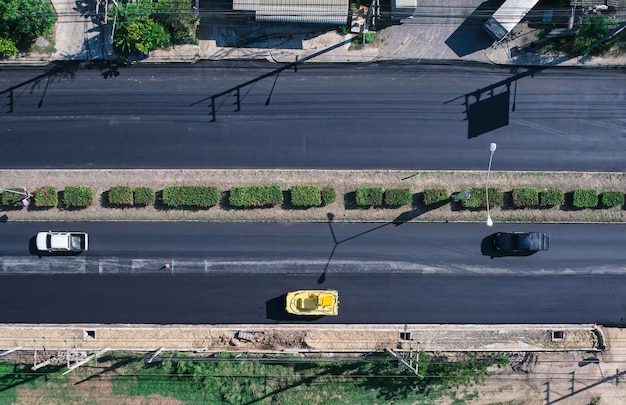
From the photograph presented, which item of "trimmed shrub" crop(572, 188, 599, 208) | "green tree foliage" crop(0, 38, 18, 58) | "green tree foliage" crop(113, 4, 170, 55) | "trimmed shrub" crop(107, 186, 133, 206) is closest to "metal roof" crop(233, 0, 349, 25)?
"green tree foliage" crop(113, 4, 170, 55)

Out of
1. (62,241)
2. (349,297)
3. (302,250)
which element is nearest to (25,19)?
(62,241)

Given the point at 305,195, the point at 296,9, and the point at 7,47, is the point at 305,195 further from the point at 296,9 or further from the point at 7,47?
the point at 7,47

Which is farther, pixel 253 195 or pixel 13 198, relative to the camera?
pixel 13 198

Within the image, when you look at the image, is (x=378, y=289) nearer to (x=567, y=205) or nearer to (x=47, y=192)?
(x=567, y=205)

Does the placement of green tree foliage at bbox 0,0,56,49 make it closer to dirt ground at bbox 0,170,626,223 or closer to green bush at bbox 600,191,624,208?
dirt ground at bbox 0,170,626,223

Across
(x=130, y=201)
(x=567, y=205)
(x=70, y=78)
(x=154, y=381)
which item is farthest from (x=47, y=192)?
(x=567, y=205)

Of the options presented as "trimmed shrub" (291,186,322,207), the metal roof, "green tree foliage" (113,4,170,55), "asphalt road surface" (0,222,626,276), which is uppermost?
the metal roof
